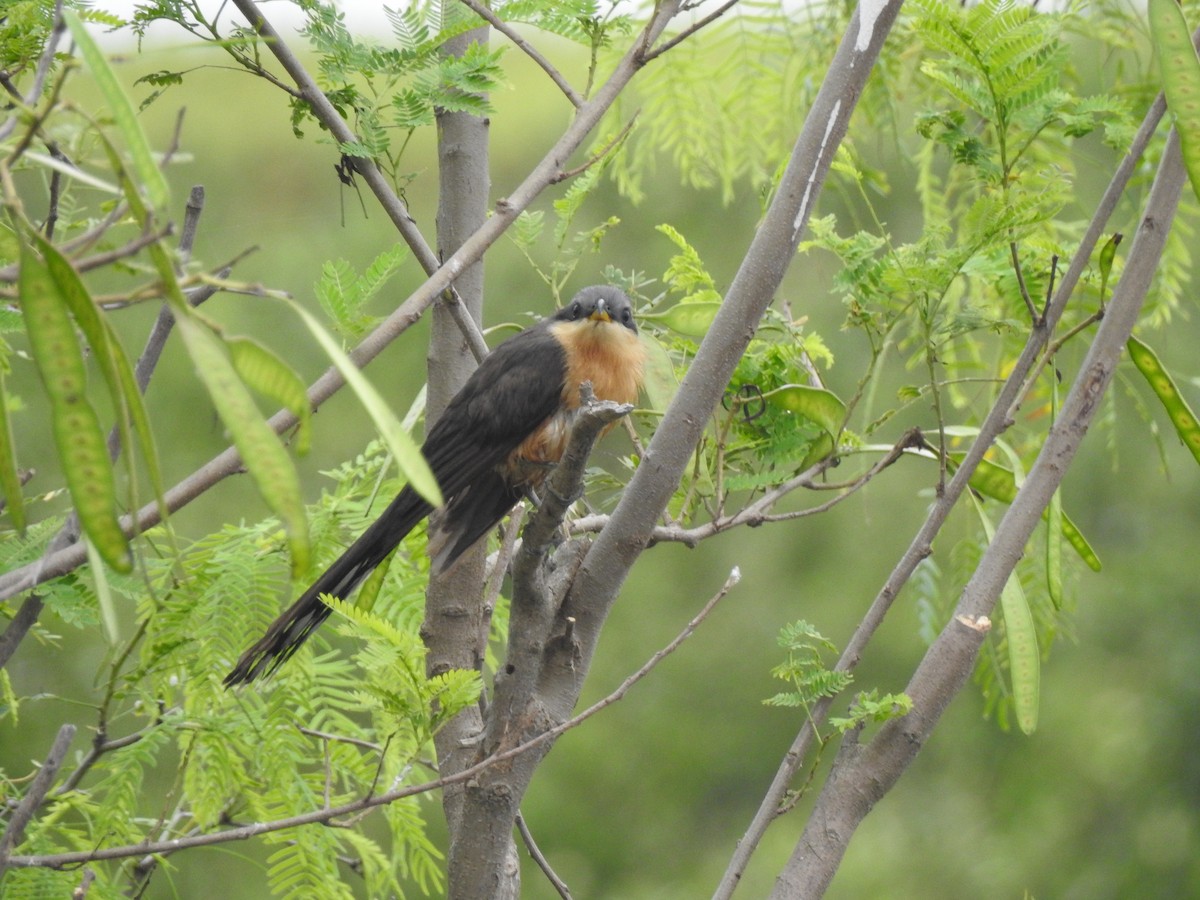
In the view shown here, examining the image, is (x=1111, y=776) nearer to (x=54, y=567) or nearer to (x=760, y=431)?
(x=760, y=431)

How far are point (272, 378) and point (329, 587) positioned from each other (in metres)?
1.40

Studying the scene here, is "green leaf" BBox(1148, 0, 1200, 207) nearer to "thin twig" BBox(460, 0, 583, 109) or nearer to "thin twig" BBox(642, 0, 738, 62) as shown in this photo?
"thin twig" BBox(642, 0, 738, 62)

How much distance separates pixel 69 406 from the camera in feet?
2.93

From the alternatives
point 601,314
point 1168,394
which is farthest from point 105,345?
point 601,314

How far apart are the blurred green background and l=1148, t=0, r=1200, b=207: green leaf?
4.09m

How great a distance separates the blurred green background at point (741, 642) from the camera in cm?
610

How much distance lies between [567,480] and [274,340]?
20.6ft

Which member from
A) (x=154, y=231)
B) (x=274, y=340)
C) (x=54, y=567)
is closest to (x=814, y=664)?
(x=54, y=567)

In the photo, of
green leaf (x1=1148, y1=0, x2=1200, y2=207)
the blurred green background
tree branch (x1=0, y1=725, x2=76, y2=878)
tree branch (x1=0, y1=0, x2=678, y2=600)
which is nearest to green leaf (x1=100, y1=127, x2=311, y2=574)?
tree branch (x1=0, y1=0, x2=678, y2=600)

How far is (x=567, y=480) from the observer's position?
1842mm

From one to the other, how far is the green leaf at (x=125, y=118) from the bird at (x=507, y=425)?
1400 mm

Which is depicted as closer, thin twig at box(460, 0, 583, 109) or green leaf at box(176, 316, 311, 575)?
green leaf at box(176, 316, 311, 575)

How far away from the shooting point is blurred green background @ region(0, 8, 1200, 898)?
6.10 m

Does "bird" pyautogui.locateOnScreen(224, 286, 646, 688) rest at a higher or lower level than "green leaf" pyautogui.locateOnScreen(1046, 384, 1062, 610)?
lower
